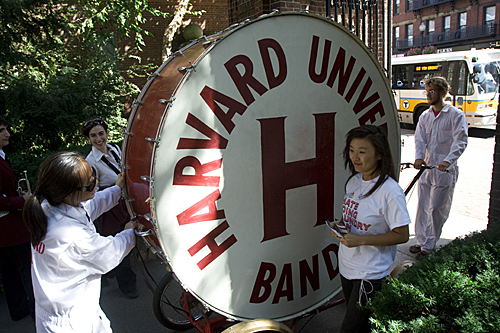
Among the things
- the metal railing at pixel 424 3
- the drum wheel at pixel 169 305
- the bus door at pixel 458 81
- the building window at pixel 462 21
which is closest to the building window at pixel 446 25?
the building window at pixel 462 21

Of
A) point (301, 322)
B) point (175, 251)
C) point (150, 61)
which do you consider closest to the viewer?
point (175, 251)

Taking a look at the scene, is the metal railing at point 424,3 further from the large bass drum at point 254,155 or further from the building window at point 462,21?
the large bass drum at point 254,155

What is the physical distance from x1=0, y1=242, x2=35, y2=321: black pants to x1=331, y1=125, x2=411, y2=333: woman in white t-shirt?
257 centimetres

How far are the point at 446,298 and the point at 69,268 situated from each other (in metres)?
1.66

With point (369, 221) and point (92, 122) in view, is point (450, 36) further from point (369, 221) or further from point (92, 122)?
point (369, 221)

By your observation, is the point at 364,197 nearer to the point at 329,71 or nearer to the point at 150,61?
the point at 329,71

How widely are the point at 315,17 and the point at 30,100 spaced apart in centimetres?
581

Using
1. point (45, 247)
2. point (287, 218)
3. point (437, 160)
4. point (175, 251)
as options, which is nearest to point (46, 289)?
point (45, 247)

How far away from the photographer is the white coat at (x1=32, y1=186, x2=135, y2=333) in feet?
5.65

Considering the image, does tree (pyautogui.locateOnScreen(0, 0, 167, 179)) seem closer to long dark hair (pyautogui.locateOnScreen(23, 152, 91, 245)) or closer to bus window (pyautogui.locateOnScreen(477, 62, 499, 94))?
long dark hair (pyautogui.locateOnScreen(23, 152, 91, 245))

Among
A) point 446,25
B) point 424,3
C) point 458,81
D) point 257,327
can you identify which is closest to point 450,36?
point 446,25

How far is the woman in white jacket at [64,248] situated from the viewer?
5.62 ft

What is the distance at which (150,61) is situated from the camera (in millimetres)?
12930

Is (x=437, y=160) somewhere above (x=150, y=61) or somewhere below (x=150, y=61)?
below
